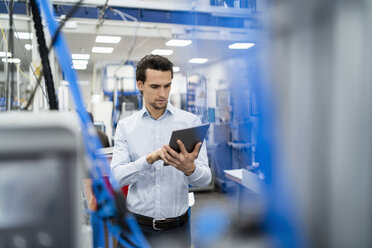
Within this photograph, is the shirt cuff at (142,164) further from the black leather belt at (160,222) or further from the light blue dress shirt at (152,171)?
the black leather belt at (160,222)

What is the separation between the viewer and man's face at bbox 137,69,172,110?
1.29m

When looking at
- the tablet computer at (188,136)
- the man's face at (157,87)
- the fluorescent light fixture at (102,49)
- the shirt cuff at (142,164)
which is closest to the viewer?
the tablet computer at (188,136)

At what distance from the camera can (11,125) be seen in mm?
294

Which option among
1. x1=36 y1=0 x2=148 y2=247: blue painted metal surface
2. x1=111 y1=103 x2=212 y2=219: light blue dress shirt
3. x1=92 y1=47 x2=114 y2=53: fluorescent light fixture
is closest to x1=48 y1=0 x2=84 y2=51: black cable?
x1=36 y1=0 x2=148 y2=247: blue painted metal surface

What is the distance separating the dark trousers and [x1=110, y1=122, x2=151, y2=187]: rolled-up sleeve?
7.8 inches

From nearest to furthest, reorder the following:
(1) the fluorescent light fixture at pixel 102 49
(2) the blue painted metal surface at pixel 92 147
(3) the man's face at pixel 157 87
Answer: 1. (2) the blue painted metal surface at pixel 92 147
2. (3) the man's face at pixel 157 87
3. (1) the fluorescent light fixture at pixel 102 49

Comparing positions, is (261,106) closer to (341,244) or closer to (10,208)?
(341,244)

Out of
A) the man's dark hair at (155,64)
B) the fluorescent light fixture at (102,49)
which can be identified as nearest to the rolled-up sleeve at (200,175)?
the man's dark hair at (155,64)

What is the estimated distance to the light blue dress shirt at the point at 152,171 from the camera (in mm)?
1221

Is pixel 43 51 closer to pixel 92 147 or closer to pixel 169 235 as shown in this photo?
pixel 92 147

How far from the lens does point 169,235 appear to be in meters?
1.22

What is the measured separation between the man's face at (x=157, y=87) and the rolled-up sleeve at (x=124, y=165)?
0.19 m

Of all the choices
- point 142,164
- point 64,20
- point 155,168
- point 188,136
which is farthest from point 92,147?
point 155,168

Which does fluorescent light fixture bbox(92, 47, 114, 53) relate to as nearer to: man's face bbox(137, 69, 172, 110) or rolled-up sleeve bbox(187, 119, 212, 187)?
man's face bbox(137, 69, 172, 110)
